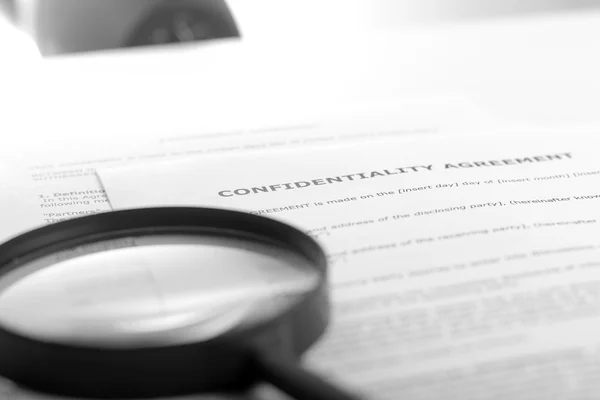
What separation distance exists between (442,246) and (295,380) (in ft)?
0.65

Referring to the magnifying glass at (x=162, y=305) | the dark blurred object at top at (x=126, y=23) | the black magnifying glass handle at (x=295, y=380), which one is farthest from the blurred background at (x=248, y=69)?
the black magnifying glass handle at (x=295, y=380)

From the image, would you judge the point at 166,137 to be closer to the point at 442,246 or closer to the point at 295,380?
the point at 442,246

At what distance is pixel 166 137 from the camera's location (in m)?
0.74

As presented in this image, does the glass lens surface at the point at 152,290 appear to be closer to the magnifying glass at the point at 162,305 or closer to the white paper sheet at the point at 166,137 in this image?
the magnifying glass at the point at 162,305

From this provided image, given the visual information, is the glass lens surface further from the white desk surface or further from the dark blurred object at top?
the dark blurred object at top

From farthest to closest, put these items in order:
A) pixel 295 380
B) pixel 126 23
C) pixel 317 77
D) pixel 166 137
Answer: pixel 126 23 < pixel 317 77 < pixel 166 137 < pixel 295 380

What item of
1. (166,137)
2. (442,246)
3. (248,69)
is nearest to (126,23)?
(248,69)

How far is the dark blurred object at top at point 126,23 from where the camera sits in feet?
4.55

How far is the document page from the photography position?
0.37 m

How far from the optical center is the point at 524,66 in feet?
3.26

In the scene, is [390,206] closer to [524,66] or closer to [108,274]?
[108,274]

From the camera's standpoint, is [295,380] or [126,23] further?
[126,23]

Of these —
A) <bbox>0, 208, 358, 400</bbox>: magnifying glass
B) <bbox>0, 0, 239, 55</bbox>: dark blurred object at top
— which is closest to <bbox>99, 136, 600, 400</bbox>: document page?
<bbox>0, 208, 358, 400</bbox>: magnifying glass

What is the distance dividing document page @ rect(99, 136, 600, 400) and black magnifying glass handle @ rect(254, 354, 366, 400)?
0.04 m
